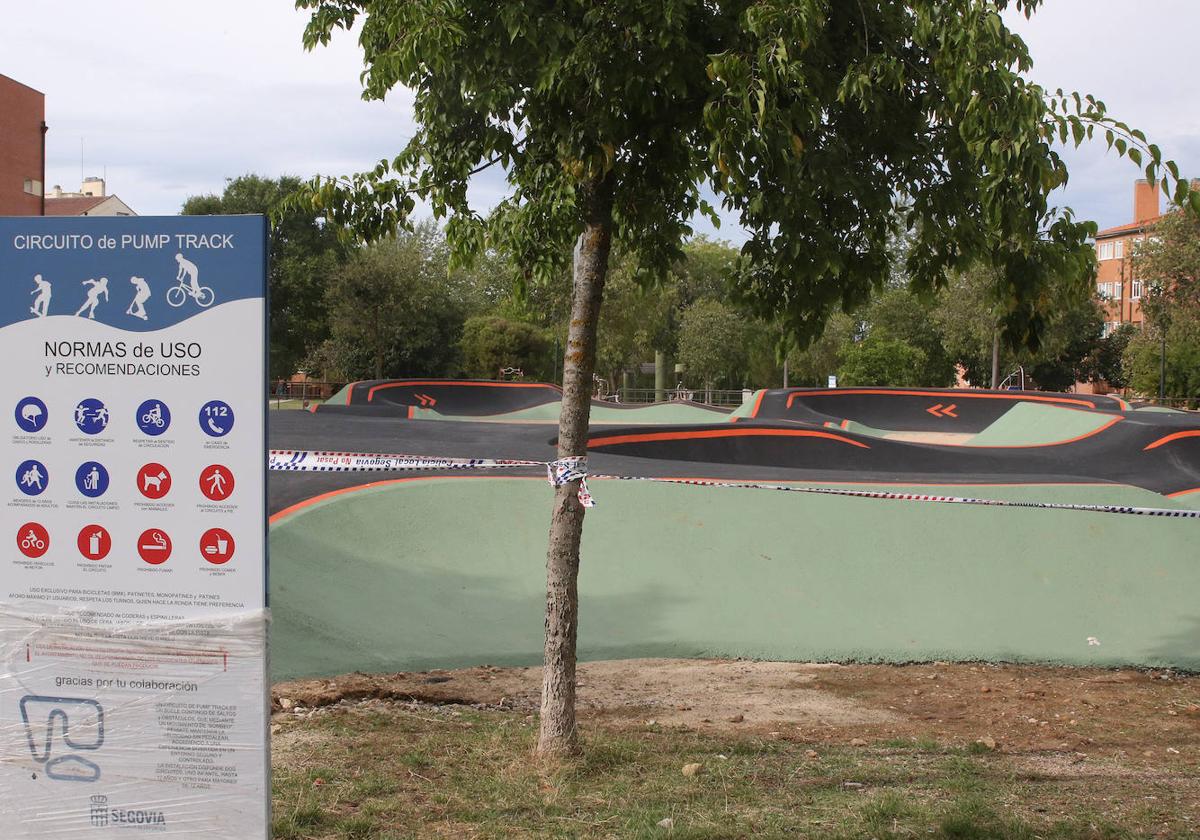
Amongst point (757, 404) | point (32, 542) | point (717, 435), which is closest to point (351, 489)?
point (32, 542)

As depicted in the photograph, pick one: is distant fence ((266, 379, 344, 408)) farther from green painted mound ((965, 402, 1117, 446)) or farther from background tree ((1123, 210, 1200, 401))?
background tree ((1123, 210, 1200, 401))

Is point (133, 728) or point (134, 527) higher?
point (134, 527)

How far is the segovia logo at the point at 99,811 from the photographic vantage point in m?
3.22

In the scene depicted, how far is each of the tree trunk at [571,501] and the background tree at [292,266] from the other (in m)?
41.3

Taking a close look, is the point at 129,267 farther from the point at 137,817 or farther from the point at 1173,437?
the point at 1173,437

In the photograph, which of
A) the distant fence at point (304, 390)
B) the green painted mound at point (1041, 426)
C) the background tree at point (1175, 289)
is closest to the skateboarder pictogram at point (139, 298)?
the green painted mound at point (1041, 426)

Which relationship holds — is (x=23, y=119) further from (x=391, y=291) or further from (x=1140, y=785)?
(x=1140, y=785)

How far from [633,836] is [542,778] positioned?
0.80 m

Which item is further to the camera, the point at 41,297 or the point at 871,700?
the point at 871,700

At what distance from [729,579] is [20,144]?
35541 millimetres

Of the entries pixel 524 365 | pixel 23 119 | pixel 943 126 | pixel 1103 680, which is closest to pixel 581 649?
pixel 1103 680

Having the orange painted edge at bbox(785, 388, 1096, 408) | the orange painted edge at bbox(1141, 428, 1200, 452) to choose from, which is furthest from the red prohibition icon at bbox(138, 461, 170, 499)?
the orange painted edge at bbox(785, 388, 1096, 408)

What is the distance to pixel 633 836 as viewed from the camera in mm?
3814

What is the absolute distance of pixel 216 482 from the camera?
3184mm
